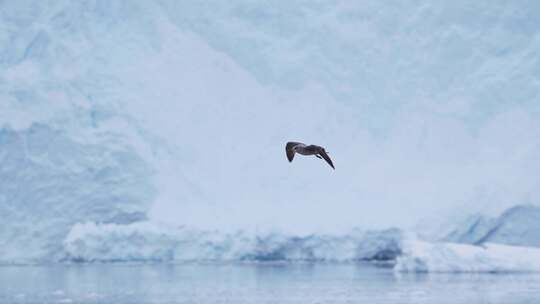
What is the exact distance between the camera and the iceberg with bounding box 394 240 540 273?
16.8 metres

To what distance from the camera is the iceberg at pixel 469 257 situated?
1684 cm

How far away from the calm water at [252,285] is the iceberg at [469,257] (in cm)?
18

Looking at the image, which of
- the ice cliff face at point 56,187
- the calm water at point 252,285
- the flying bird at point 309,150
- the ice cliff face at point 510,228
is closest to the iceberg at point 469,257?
the calm water at point 252,285

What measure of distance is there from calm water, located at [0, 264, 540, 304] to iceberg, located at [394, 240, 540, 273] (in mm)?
182

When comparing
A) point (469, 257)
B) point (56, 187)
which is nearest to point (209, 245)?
point (56, 187)

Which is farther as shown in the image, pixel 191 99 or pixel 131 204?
pixel 191 99

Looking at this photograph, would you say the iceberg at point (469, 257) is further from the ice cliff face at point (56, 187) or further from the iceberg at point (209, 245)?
the ice cliff face at point (56, 187)

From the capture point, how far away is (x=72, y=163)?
1897 cm

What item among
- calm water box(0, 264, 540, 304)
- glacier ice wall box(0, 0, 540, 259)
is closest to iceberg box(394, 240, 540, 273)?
calm water box(0, 264, 540, 304)

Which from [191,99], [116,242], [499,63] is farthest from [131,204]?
[499,63]

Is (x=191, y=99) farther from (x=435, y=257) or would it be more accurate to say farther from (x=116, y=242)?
(x=435, y=257)

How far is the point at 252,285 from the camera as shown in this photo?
15430 millimetres

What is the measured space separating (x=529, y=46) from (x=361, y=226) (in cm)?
468

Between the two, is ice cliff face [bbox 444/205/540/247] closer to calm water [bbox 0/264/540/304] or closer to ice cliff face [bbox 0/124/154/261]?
calm water [bbox 0/264/540/304]
